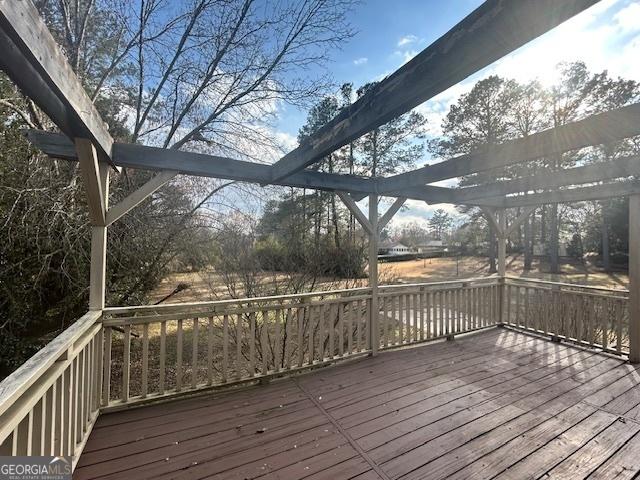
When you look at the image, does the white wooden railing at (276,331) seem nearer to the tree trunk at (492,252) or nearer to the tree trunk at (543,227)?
the tree trunk at (492,252)

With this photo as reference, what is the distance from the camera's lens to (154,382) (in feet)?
14.4

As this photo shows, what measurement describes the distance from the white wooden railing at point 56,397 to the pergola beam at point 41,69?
4.04 feet

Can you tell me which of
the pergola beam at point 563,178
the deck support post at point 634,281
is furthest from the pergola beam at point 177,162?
the deck support post at point 634,281

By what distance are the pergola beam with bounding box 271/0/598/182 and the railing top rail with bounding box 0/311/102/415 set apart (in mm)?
2026

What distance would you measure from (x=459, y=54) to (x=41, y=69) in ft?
5.72

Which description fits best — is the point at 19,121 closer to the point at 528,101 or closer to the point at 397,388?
the point at 397,388

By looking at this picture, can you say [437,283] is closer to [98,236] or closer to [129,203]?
[129,203]

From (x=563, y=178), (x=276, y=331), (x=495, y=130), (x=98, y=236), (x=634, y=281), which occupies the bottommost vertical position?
(x=276, y=331)

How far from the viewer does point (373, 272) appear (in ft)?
12.9

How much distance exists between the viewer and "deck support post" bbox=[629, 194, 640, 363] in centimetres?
359

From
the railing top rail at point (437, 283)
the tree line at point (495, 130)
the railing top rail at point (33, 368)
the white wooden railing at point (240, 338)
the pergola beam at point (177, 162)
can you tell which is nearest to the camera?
the railing top rail at point (33, 368)

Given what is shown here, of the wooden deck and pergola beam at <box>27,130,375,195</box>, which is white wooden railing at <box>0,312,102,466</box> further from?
pergola beam at <box>27,130,375,195</box>

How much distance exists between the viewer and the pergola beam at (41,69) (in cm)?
105

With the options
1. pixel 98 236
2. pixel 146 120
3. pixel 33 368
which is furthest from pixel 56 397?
pixel 146 120
